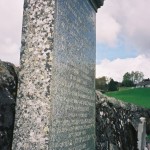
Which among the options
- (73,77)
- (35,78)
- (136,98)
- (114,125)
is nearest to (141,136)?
(114,125)

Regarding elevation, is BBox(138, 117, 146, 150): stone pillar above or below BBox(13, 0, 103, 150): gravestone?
below

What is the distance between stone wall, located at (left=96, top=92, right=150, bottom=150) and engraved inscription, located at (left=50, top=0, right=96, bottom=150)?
1635 millimetres

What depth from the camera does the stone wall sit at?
19.7 feet

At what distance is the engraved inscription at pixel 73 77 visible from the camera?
2918 millimetres

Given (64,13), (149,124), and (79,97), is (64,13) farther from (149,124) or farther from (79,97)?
(149,124)

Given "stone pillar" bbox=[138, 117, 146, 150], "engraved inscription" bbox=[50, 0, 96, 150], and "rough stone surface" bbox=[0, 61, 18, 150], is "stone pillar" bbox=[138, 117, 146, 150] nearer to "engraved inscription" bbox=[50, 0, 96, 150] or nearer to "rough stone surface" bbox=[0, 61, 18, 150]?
"engraved inscription" bbox=[50, 0, 96, 150]

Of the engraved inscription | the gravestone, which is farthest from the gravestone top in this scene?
the gravestone

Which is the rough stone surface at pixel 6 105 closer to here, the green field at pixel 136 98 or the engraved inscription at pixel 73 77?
the engraved inscription at pixel 73 77

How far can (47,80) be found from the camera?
2.77 m

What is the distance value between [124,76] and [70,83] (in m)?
93.0

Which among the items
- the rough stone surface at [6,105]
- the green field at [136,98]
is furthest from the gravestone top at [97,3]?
the green field at [136,98]

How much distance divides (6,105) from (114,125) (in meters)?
4.37

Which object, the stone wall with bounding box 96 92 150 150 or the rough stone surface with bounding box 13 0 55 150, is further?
the stone wall with bounding box 96 92 150 150

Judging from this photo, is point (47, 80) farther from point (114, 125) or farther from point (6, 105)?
point (114, 125)
